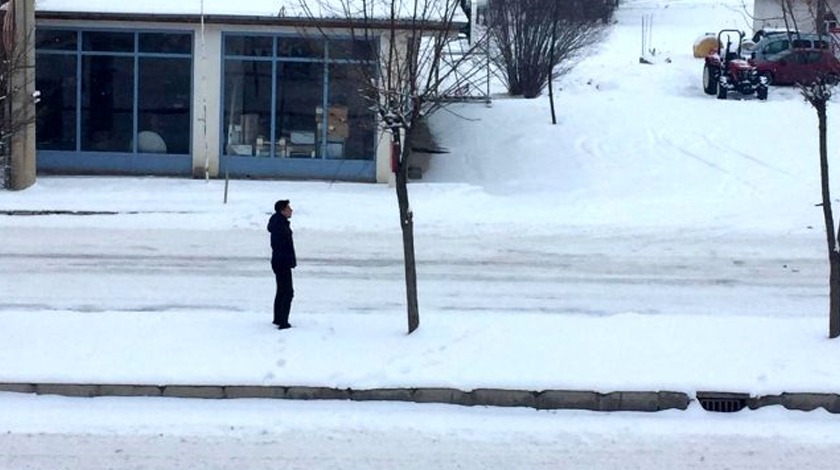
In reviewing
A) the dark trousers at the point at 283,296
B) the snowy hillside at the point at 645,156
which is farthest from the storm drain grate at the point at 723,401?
the snowy hillside at the point at 645,156

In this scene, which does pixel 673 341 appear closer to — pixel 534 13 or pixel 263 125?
pixel 263 125

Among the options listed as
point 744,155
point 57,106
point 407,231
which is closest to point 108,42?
point 57,106

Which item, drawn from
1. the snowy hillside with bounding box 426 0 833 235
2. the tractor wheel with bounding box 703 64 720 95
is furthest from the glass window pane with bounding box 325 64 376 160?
the tractor wheel with bounding box 703 64 720 95

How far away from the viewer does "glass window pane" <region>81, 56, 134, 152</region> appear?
2769 centimetres

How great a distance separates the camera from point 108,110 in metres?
27.8

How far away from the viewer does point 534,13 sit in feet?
115

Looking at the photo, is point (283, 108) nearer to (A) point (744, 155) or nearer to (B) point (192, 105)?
(B) point (192, 105)

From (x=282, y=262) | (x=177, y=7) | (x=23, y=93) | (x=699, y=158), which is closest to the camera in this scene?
(x=282, y=262)

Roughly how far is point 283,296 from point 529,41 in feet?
81.2

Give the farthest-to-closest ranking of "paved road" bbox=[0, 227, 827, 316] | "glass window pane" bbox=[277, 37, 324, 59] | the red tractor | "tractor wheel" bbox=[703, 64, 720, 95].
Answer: "tractor wheel" bbox=[703, 64, 720, 95], the red tractor, "glass window pane" bbox=[277, 37, 324, 59], "paved road" bbox=[0, 227, 827, 316]

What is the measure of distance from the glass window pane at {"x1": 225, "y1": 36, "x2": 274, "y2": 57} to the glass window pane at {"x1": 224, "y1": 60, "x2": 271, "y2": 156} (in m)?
0.19

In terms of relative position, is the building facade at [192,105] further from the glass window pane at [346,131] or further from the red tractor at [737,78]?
the red tractor at [737,78]

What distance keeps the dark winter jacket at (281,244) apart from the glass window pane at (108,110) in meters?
16.0

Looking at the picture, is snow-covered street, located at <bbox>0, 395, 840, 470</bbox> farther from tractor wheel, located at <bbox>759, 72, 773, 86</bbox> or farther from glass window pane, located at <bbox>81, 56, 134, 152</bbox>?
tractor wheel, located at <bbox>759, 72, 773, 86</bbox>
